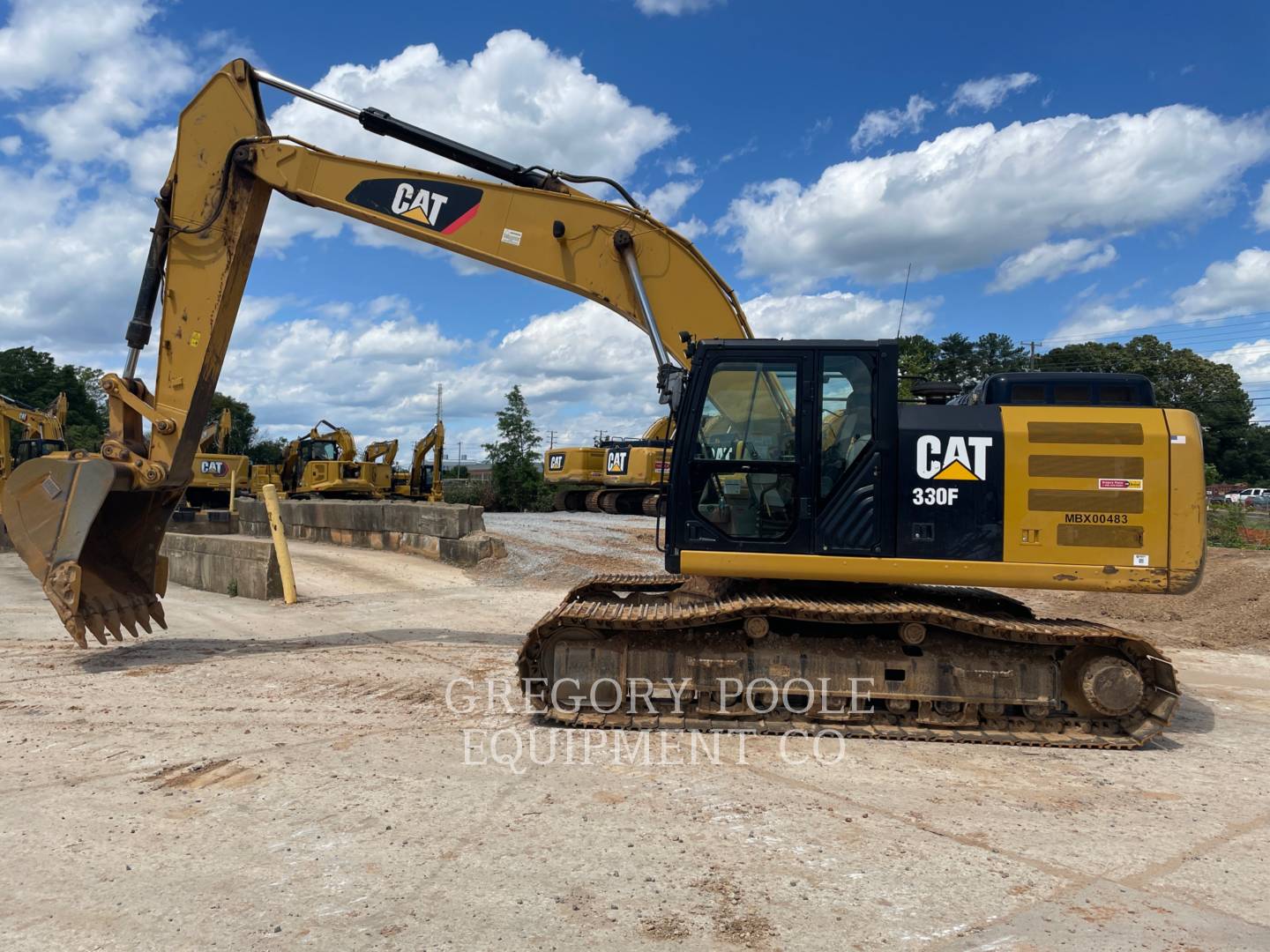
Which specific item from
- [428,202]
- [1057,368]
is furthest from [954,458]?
[1057,368]

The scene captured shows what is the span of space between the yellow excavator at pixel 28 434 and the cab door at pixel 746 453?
1739 centimetres

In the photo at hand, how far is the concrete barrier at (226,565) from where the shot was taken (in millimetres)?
11547

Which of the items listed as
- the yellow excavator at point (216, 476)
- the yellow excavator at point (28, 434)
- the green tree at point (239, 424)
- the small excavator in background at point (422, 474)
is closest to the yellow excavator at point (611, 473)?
the small excavator in background at point (422, 474)

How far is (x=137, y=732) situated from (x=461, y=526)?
9.73 m

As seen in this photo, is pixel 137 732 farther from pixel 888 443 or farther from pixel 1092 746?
pixel 1092 746

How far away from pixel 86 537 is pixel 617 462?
25319mm

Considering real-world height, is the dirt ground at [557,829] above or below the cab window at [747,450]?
below

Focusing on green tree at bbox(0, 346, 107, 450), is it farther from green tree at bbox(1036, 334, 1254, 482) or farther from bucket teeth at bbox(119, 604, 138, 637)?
green tree at bbox(1036, 334, 1254, 482)

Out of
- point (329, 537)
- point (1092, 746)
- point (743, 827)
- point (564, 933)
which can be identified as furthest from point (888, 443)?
point (329, 537)

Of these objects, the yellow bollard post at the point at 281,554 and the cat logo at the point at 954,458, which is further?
the yellow bollard post at the point at 281,554

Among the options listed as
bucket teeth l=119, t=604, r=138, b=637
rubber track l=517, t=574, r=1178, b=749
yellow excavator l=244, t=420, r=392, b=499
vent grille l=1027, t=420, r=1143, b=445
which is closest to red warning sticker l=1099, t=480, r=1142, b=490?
vent grille l=1027, t=420, r=1143, b=445

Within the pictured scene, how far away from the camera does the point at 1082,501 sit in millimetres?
5559

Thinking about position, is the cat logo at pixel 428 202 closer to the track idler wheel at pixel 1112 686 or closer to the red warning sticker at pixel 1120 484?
the red warning sticker at pixel 1120 484

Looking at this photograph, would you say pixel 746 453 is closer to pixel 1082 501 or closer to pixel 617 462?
pixel 1082 501
